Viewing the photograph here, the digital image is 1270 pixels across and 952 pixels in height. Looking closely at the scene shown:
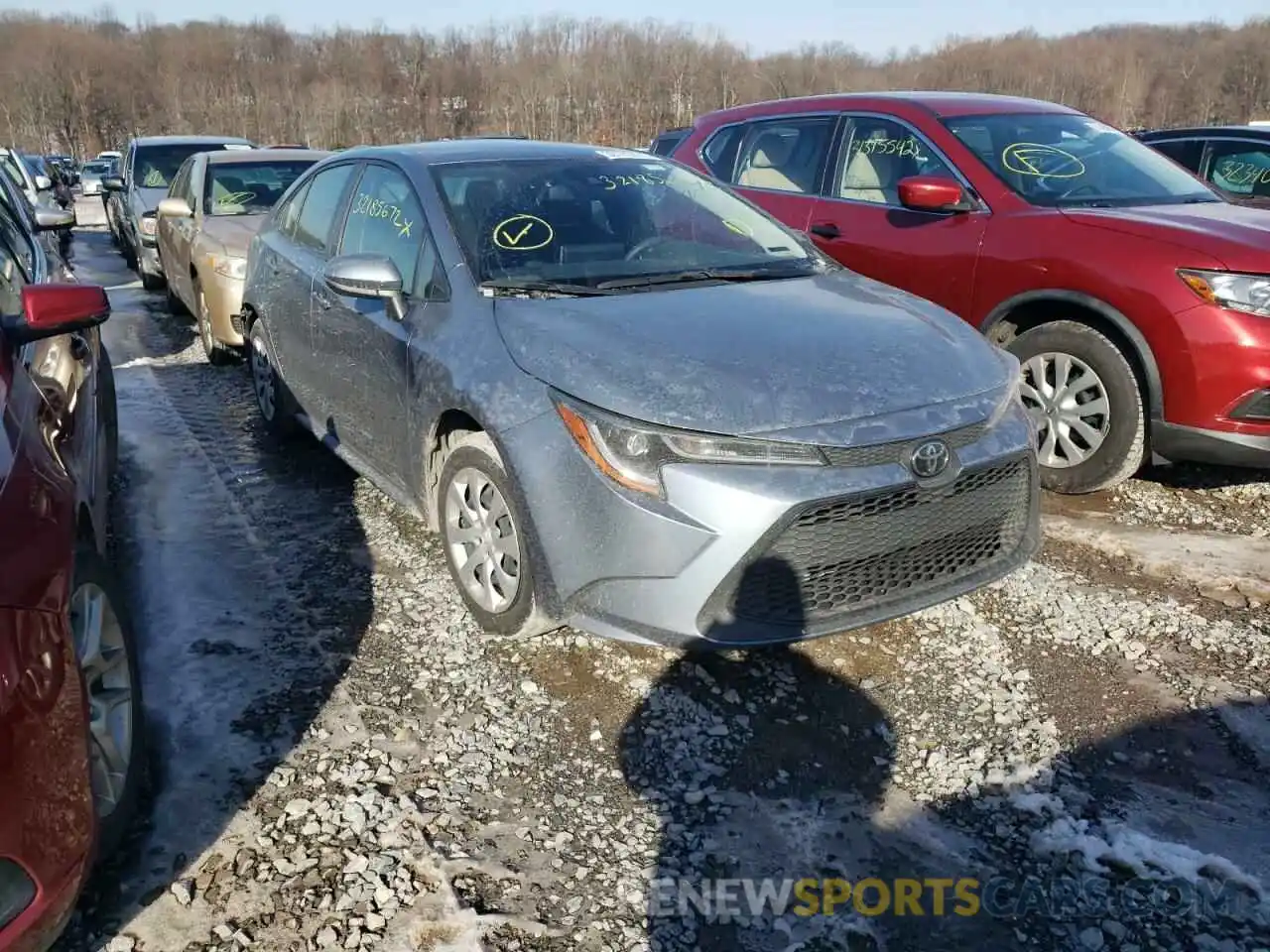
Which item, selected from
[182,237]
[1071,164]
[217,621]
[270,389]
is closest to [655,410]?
[217,621]

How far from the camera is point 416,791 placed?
8.68 feet

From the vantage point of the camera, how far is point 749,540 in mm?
2598

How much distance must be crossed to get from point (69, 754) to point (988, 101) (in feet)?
17.8

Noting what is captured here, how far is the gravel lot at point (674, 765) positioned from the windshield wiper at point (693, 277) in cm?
122

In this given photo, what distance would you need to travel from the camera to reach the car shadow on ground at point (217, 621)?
2.40 meters

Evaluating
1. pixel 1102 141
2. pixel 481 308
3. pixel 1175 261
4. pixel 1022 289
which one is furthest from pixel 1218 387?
pixel 481 308

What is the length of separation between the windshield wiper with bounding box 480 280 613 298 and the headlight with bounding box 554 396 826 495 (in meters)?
0.73

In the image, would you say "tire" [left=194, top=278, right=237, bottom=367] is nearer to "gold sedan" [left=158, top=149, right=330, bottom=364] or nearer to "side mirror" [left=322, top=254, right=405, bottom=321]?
"gold sedan" [left=158, top=149, right=330, bottom=364]

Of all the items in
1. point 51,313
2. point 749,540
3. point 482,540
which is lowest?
point 482,540

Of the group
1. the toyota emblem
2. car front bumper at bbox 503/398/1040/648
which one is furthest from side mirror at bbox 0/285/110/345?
the toyota emblem

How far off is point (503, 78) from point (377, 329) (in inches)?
2971

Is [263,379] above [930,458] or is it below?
below

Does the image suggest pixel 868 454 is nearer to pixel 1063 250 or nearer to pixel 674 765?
pixel 674 765

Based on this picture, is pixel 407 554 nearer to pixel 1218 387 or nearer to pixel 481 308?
pixel 481 308
